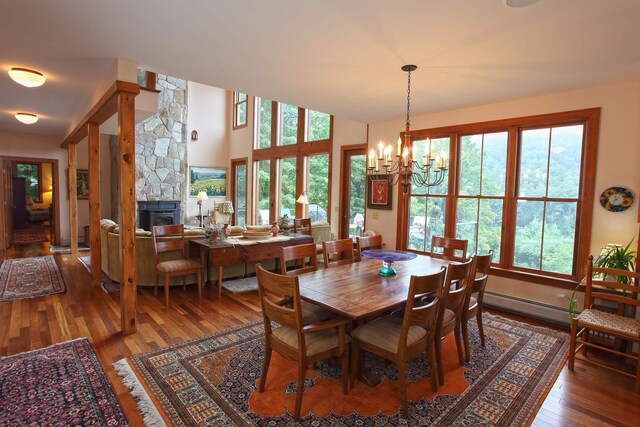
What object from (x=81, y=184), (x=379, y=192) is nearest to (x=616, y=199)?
(x=379, y=192)

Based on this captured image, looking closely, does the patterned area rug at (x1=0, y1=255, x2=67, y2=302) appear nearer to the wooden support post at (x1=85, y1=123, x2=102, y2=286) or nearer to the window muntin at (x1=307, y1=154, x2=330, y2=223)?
the wooden support post at (x1=85, y1=123, x2=102, y2=286)

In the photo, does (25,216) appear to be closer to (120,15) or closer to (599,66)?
(120,15)

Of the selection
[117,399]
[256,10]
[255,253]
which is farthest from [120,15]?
[255,253]

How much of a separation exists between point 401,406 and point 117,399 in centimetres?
187

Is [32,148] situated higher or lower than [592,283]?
higher

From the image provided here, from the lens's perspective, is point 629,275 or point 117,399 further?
point 629,275

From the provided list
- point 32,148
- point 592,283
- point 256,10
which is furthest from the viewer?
point 32,148

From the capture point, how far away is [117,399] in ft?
7.28

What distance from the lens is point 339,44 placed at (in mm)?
2662

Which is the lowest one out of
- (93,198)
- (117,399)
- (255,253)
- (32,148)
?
(117,399)

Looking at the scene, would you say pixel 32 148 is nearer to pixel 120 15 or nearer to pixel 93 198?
pixel 93 198

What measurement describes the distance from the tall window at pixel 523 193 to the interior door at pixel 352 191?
1459mm

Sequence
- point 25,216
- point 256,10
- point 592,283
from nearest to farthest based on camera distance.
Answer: point 256,10 → point 592,283 → point 25,216

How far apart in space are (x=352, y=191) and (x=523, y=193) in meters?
3.00
